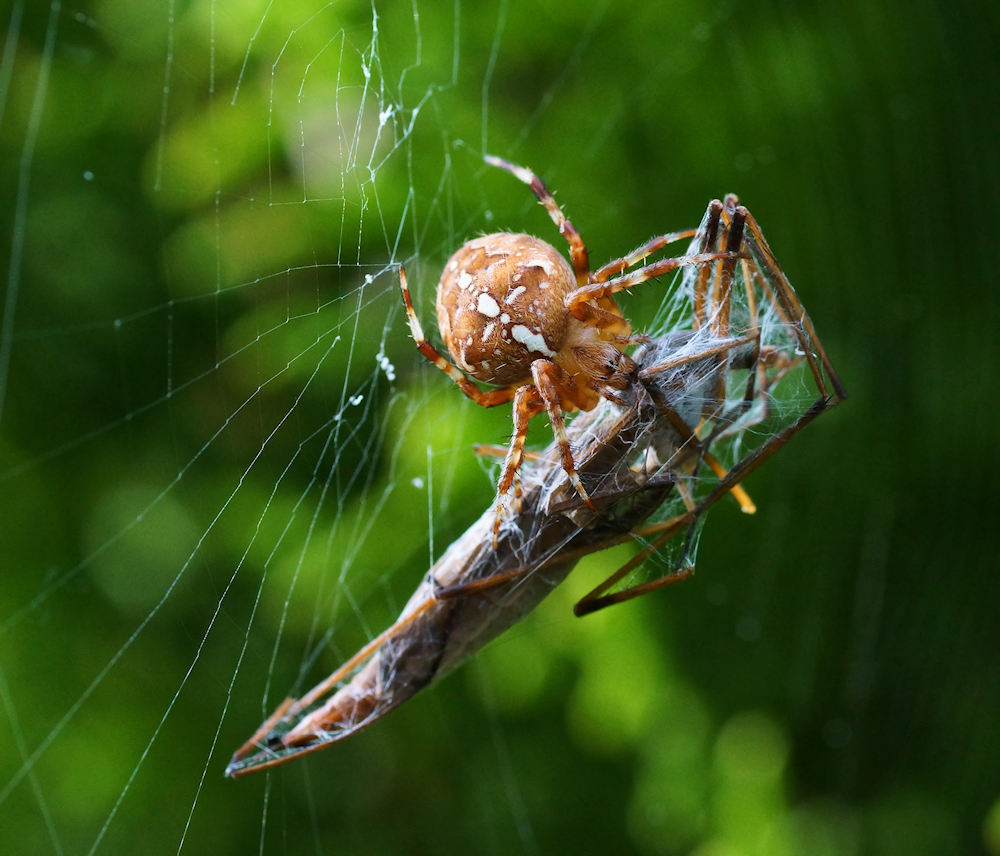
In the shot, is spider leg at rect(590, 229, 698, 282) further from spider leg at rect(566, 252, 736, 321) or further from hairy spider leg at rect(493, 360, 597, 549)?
hairy spider leg at rect(493, 360, 597, 549)

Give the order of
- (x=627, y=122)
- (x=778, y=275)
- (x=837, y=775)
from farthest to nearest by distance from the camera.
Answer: (x=837, y=775)
(x=627, y=122)
(x=778, y=275)

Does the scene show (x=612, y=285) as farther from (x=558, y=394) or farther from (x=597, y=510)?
(x=597, y=510)

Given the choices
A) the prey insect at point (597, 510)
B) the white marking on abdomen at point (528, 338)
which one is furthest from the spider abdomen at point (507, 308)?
the prey insect at point (597, 510)

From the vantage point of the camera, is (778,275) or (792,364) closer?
(778,275)

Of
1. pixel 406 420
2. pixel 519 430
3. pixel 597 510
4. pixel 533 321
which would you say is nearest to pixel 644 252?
pixel 533 321

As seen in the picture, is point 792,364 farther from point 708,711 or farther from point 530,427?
point 708,711

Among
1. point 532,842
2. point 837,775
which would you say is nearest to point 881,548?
point 837,775

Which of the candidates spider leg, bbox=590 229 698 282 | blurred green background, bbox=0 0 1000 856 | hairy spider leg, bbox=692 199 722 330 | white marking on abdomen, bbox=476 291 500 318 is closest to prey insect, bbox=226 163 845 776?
hairy spider leg, bbox=692 199 722 330

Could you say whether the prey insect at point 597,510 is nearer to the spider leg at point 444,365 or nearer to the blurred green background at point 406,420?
the spider leg at point 444,365
